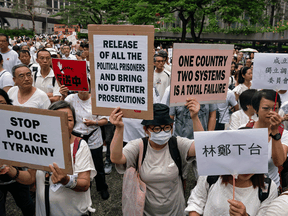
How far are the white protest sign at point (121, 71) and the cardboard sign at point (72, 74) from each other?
1.51m

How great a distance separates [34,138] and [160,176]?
1.19 meters

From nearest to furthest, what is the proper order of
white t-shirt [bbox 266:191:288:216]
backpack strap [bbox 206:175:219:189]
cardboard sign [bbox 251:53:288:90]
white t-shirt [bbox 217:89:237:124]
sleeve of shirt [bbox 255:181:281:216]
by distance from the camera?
1. white t-shirt [bbox 266:191:288:216]
2. sleeve of shirt [bbox 255:181:281:216]
3. backpack strap [bbox 206:175:219:189]
4. cardboard sign [bbox 251:53:288:90]
5. white t-shirt [bbox 217:89:237:124]

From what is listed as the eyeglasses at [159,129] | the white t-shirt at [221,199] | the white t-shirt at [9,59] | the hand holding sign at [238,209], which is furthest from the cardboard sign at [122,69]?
the white t-shirt at [9,59]

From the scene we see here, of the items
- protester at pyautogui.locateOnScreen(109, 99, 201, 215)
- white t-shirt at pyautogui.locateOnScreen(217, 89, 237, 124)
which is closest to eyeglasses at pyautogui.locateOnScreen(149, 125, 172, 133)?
protester at pyautogui.locateOnScreen(109, 99, 201, 215)

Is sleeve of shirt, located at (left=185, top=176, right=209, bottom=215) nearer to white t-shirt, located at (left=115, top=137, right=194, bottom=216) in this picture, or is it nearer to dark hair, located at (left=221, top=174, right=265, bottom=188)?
dark hair, located at (left=221, top=174, right=265, bottom=188)

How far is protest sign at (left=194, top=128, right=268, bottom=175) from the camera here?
1812 millimetres

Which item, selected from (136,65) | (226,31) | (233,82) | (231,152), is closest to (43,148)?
(136,65)

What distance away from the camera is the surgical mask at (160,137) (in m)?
2.42

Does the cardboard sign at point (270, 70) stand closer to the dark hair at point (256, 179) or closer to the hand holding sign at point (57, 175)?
the dark hair at point (256, 179)

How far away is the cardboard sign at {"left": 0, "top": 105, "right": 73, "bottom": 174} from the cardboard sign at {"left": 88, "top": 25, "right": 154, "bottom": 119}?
498 mm

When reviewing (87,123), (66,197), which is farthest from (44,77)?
(66,197)

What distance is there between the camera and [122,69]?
2.27 m

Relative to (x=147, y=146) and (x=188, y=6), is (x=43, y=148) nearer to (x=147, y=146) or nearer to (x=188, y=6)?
(x=147, y=146)

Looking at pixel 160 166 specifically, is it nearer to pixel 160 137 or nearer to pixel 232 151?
pixel 160 137
